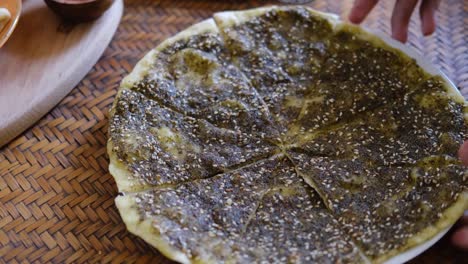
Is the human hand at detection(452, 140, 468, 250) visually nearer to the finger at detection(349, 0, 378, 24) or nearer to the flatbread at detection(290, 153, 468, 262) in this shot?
the flatbread at detection(290, 153, 468, 262)

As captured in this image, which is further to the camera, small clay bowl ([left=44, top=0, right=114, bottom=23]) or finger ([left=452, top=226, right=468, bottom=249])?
small clay bowl ([left=44, top=0, right=114, bottom=23])

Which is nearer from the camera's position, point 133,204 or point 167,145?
point 133,204

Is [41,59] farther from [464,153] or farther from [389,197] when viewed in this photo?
[464,153]

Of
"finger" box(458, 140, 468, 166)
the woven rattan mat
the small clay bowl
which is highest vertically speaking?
the small clay bowl

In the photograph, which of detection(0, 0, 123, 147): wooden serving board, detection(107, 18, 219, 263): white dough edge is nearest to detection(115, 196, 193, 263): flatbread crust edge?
detection(107, 18, 219, 263): white dough edge

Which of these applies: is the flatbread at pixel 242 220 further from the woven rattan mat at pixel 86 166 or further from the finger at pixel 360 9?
the finger at pixel 360 9

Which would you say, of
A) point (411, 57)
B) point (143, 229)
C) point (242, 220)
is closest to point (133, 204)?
point (143, 229)
